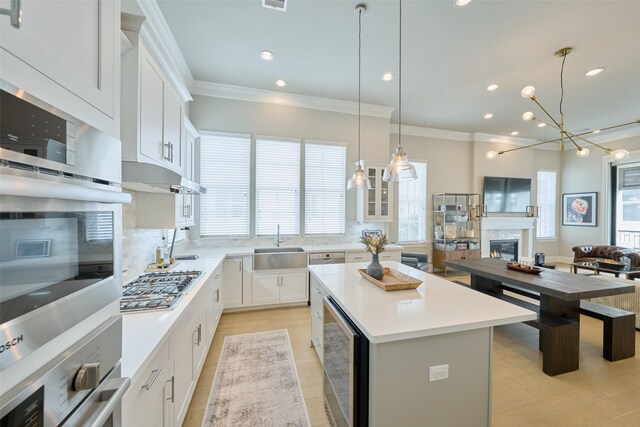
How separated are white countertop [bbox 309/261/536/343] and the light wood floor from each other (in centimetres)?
96

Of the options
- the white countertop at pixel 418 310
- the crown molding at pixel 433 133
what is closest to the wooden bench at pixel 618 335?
the white countertop at pixel 418 310

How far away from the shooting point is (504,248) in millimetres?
6438

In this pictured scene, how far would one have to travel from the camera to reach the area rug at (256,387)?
183 centimetres

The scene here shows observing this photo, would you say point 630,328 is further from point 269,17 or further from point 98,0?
point 269,17

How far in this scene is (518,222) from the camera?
6.43 m

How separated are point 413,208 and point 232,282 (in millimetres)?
4252

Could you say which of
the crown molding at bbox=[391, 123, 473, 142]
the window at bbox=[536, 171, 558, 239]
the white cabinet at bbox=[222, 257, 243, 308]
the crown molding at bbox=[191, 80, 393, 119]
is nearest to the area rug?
the white cabinet at bbox=[222, 257, 243, 308]

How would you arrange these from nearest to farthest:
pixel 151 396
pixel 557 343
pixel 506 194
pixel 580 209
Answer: pixel 151 396
pixel 557 343
pixel 506 194
pixel 580 209

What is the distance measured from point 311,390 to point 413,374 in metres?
1.18

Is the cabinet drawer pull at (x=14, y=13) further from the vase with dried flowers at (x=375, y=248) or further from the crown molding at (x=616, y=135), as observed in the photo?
the crown molding at (x=616, y=135)

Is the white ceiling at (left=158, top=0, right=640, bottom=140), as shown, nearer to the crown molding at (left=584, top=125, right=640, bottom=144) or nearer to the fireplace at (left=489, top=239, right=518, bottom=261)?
the crown molding at (left=584, top=125, right=640, bottom=144)

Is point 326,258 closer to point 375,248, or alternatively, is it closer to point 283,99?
point 375,248

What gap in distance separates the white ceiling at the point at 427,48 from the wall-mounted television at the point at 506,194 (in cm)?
218

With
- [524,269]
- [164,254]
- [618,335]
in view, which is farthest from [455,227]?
[164,254]
